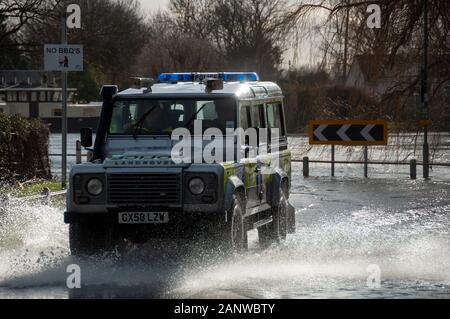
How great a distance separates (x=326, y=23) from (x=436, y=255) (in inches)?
317

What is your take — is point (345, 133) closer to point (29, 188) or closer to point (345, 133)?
point (345, 133)

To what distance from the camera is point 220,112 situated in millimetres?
14281

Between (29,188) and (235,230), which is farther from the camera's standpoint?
(29,188)

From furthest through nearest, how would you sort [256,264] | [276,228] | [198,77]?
[198,77], [276,228], [256,264]

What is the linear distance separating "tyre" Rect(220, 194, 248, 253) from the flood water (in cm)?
14

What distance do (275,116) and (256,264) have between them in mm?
3535

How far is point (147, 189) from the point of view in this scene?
12.7m

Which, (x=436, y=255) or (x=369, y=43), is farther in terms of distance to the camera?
(x=369, y=43)

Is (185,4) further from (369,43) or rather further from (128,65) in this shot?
→ (369,43)

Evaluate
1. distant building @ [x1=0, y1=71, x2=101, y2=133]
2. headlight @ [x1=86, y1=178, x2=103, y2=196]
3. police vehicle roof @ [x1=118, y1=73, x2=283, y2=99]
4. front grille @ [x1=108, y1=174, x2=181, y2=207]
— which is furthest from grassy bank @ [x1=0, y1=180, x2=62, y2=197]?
distant building @ [x1=0, y1=71, x2=101, y2=133]

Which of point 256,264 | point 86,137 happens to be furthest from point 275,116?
point 256,264

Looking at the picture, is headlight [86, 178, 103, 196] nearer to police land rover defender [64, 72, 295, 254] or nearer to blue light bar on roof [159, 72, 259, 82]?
police land rover defender [64, 72, 295, 254]

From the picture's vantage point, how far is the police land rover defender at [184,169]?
12688mm
